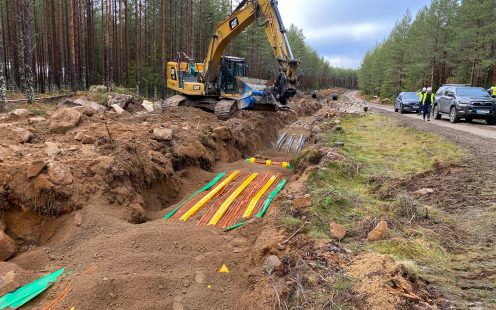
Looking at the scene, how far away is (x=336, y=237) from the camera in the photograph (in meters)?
4.77

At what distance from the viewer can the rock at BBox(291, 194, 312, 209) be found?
5.84 metres

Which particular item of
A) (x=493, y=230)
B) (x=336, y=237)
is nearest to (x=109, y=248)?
(x=336, y=237)

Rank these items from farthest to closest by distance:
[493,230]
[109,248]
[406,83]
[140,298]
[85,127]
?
[406,83], [85,127], [109,248], [493,230], [140,298]

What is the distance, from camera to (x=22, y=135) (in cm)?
736

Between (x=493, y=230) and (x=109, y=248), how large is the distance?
17.2 feet

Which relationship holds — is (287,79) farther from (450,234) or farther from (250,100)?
(450,234)

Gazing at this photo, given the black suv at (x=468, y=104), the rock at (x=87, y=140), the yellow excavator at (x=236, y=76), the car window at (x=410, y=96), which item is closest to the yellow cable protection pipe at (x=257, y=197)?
the rock at (x=87, y=140)

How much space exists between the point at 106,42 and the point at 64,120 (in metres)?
18.2

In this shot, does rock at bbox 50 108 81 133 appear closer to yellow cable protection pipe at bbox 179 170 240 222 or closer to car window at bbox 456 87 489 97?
yellow cable protection pipe at bbox 179 170 240 222

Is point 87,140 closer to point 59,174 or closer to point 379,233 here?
point 59,174

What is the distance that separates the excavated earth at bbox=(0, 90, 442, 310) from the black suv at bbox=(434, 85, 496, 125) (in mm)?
13672

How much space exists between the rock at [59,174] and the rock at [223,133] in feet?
20.5

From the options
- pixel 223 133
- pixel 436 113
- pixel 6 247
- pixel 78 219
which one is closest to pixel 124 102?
pixel 223 133

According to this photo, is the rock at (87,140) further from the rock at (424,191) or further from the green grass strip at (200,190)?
the rock at (424,191)
